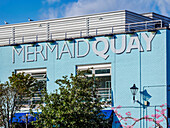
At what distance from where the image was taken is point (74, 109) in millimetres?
23562

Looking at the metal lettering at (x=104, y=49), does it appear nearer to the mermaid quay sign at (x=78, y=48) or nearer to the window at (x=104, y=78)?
the mermaid quay sign at (x=78, y=48)

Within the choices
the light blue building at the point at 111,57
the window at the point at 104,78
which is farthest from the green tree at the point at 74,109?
the window at the point at 104,78

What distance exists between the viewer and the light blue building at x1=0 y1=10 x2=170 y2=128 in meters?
→ 26.6

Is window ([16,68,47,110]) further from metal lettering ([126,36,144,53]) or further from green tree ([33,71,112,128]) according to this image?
metal lettering ([126,36,144,53])

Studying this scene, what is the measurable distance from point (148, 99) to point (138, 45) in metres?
3.46

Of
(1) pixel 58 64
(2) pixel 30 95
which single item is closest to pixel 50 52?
(1) pixel 58 64

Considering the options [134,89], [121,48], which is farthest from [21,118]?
[121,48]

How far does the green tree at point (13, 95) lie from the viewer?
2808 cm

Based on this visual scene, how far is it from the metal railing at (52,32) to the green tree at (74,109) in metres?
5.82

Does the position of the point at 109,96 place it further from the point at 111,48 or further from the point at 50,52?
the point at 50,52

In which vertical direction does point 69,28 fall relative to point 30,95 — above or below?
above

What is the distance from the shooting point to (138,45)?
2730 cm

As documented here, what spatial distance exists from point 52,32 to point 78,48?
4.36 meters

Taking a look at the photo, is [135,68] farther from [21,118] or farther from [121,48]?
[21,118]
